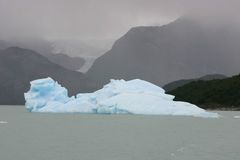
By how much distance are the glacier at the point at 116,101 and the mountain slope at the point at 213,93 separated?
45326 mm

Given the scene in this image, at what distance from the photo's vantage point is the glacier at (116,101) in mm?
53062

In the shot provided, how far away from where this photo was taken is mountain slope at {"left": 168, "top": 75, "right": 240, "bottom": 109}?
10125 cm

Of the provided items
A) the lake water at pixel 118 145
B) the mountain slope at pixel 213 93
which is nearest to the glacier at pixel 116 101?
the lake water at pixel 118 145

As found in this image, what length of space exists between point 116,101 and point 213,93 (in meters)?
57.9

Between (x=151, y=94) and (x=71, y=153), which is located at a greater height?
(x=151, y=94)

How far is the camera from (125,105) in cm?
5281

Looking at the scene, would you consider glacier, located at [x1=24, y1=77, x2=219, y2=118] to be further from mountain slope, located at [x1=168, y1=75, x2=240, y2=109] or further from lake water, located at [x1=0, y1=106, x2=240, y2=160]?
mountain slope, located at [x1=168, y1=75, x2=240, y2=109]

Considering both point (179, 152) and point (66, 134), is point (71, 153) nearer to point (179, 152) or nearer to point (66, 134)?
point (179, 152)

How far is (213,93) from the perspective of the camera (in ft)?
351

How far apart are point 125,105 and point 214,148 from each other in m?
28.8

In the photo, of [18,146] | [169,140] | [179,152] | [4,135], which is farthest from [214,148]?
[4,135]

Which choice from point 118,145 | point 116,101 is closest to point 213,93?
point 116,101

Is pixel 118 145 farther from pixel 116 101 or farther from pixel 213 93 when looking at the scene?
pixel 213 93

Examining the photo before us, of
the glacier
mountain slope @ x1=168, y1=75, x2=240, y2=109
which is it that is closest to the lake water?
the glacier
